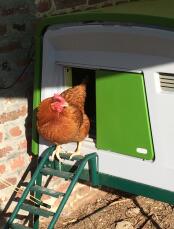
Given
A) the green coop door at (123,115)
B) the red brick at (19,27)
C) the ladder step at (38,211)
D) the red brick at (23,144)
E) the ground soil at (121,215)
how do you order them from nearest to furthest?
the green coop door at (123,115) → the ladder step at (38,211) → the red brick at (19,27) → the red brick at (23,144) → the ground soil at (121,215)

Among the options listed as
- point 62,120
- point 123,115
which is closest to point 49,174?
point 62,120

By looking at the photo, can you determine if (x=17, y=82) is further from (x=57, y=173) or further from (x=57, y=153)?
(x=57, y=173)

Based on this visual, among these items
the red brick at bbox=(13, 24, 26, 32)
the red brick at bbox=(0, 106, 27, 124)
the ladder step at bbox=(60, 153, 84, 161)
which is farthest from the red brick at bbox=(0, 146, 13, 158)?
the red brick at bbox=(13, 24, 26, 32)

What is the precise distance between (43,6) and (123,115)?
1.04 meters

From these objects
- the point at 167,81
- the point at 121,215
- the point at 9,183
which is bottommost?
the point at 121,215

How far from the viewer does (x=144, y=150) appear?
106 inches

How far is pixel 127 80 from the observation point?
2.68m

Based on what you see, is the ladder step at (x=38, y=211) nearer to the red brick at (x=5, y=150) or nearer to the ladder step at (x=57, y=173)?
the ladder step at (x=57, y=173)

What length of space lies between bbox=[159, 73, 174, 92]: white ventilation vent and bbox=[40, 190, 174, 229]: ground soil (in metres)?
1.45

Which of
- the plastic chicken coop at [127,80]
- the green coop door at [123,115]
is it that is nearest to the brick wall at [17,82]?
the plastic chicken coop at [127,80]

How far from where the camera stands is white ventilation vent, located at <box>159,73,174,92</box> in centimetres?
251

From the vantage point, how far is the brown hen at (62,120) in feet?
9.47

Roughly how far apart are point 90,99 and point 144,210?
1042 millimetres

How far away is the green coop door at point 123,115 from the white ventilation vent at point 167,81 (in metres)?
0.11
